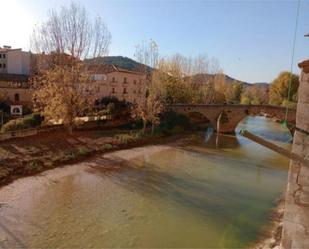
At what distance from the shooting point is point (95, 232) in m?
10.3

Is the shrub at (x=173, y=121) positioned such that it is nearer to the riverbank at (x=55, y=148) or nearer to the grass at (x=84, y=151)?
the riverbank at (x=55, y=148)

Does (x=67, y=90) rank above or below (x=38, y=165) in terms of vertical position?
above

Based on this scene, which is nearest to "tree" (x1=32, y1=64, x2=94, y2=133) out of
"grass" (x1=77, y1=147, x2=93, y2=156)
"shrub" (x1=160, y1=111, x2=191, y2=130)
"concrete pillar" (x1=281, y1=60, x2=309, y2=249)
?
"grass" (x1=77, y1=147, x2=93, y2=156)

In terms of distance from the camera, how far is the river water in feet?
32.8

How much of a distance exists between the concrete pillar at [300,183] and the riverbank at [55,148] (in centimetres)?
1333

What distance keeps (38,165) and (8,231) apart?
7.26 metres

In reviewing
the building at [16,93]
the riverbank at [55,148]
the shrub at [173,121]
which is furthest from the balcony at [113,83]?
the riverbank at [55,148]

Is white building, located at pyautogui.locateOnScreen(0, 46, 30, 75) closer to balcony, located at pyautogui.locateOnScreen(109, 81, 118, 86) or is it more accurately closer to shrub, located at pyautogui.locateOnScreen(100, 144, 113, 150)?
balcony, located at pyautogui.locateOnScreen(109, 81, 118, 86)

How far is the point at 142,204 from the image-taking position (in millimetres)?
12758

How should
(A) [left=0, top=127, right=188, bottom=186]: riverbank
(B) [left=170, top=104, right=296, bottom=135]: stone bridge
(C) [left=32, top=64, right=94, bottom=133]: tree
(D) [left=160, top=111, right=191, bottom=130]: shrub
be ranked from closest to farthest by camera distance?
(A) [left=0, top=127, right=188, bottom=186]: riverbank → (C) [left=32, top=64, right=94, bottom=133]: tree → (D) [left=160, top=111, right=191, bottom=130]: shrub → (B) [left=170, top=104, right=296, bottom=135]: stone bridge

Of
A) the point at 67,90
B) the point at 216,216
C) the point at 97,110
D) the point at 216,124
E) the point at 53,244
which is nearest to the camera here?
the point at 53,244

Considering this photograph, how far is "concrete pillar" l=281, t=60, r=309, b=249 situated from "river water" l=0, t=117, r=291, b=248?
18.3 feet

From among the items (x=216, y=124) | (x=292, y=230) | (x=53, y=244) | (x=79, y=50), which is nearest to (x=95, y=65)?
(x=79, y=50)

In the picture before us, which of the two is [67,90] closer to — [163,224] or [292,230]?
[163,224]
